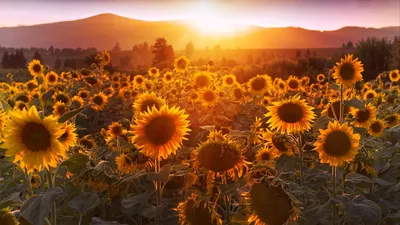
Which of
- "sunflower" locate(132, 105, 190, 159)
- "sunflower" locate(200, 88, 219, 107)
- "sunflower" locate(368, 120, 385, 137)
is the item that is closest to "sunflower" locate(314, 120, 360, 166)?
"sunflower" locate(132, 105, 190, 159)

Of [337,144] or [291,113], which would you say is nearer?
[337,144]

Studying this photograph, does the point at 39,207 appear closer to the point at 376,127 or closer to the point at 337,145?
the point at 337,145

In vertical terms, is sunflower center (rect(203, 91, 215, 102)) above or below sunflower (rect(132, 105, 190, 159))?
below

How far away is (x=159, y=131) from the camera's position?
253 cm

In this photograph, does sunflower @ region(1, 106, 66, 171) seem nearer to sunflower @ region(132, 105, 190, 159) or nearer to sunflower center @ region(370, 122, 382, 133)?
sunflower @ region(132, 105, 190, 159)

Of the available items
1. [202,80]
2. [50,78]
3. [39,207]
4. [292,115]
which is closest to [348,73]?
[292,115]

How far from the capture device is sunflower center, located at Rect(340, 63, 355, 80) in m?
4.00

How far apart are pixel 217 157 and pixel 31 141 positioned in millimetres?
1006

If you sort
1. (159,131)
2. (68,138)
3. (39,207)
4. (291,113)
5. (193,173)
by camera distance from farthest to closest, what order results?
(291,113) → (68,138) → (159,131) → (193,173) → (39,207)

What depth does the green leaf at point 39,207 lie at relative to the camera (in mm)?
1850

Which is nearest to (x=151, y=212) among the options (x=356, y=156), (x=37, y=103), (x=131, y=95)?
(x=356, y=156)

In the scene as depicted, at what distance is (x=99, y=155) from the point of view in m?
4.07

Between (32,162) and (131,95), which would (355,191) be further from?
(131,95)

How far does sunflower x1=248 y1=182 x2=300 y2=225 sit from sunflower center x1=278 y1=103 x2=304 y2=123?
4.09ft
